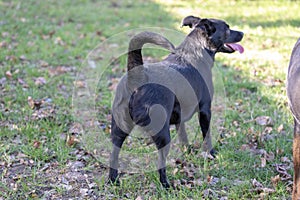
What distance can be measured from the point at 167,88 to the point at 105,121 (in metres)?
1.74

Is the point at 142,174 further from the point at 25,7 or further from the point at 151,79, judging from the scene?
the point at 25,7

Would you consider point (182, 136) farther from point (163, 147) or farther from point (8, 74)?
point (8, 74)

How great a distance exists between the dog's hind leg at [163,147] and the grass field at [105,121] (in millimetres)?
94

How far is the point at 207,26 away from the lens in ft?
13.4

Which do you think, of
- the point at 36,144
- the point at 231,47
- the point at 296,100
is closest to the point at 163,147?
the point at 296,100

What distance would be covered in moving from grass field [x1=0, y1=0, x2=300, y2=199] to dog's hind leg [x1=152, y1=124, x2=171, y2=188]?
0.31 feet

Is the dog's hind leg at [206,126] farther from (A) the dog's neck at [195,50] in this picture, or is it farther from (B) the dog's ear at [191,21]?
(B) the dog's ear at [191,21]

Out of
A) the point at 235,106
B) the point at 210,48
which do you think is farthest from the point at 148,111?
the point at 235,106

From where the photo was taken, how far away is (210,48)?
415 cm

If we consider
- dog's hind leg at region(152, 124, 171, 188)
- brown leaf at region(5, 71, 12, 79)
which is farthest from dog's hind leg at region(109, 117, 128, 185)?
brown leaf at region(5, 71, 12, 79)

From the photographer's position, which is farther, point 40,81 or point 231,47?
point 40,81

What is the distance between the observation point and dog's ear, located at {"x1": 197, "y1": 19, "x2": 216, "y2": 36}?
405 centimetres

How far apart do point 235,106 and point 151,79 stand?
2.11m

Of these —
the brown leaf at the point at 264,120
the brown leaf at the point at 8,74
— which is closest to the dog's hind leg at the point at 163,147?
the brown leaf at the point at 264,120
